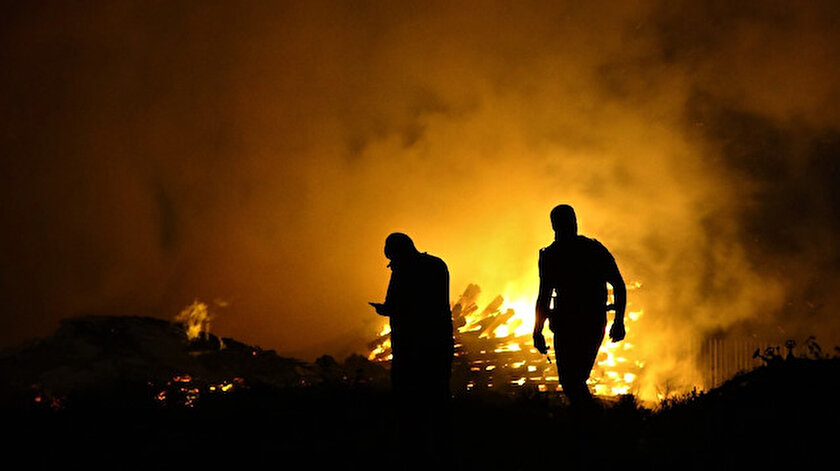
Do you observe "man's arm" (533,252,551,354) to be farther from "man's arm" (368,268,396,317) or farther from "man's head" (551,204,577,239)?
"man's arm" (368,268,396,317)

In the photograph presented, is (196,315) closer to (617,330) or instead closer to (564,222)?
(564,222)

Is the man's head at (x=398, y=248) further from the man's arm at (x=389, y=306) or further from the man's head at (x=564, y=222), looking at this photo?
the man's head at (x=564, y=222)

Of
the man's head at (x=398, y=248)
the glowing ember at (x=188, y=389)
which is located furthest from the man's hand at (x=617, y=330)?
the glowing ember at (x=188, y=389)

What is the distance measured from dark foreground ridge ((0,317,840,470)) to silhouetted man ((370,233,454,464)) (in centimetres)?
92

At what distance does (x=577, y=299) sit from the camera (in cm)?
625

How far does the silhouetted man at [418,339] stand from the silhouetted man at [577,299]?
977mm

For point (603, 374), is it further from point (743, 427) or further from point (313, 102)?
point (313, 102)

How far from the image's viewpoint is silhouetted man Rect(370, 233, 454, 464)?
5.76 m

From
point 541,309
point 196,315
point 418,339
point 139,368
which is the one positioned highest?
point 196,315

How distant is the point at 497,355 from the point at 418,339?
7.16 metres

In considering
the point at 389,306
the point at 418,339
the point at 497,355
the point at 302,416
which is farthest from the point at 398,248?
the point at 497,355

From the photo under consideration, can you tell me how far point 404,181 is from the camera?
63.4ft

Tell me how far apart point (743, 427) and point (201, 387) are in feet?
22.6

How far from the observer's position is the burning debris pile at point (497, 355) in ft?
40.9
